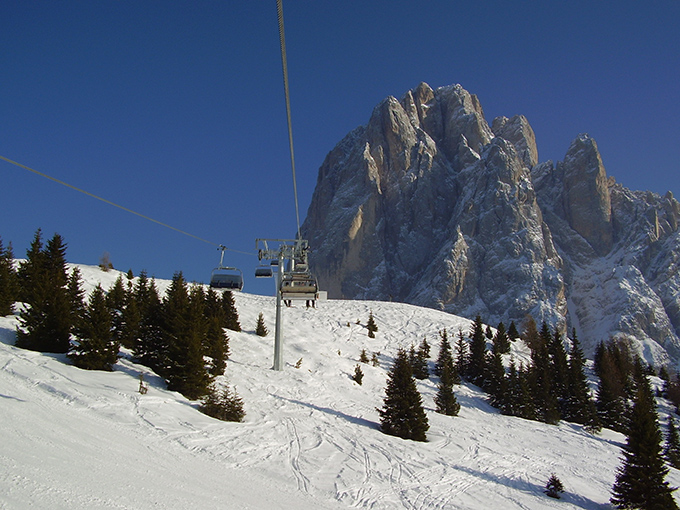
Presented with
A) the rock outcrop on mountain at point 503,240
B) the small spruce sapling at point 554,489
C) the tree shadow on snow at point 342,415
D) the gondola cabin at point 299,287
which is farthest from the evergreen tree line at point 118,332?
the rock outcrop on mountain at point 503,240

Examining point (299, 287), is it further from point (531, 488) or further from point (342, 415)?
point (531, 488)

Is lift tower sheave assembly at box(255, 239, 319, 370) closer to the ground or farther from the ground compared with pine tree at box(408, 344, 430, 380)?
farther from the ground

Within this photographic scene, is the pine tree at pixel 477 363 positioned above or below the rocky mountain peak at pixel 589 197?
below

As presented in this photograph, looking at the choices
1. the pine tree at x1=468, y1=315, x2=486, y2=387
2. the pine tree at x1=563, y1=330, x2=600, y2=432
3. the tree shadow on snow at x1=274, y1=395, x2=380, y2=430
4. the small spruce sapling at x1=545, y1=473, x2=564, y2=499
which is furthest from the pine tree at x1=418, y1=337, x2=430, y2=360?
the small spruce sapling at x1=545, y1=473, x2=564, y2=499

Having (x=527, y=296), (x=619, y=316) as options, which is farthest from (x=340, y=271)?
(x=619, y=316)

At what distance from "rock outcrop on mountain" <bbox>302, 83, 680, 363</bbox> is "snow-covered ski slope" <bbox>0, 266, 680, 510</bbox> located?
129 meters

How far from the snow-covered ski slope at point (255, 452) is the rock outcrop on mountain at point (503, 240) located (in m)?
129

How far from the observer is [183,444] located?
1391 cm

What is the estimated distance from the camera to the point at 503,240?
158 meters

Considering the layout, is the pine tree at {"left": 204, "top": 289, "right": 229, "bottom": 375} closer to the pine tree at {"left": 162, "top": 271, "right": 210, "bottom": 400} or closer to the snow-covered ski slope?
the snow-covered ski slope

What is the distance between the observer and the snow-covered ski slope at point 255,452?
9727 mm

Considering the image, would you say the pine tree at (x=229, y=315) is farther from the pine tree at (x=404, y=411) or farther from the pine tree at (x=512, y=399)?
the pine tree at (x=512, y=399)

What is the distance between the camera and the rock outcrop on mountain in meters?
149

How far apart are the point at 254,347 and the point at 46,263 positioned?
1540cm
